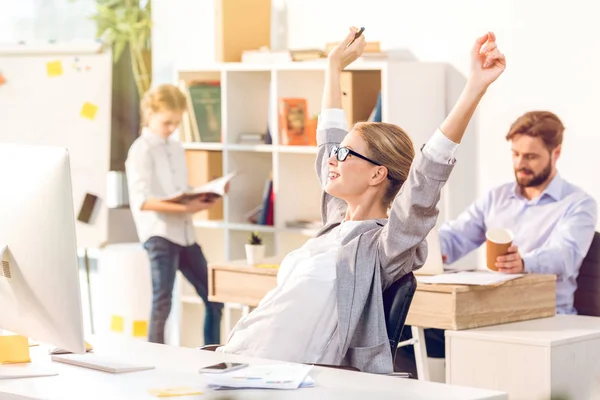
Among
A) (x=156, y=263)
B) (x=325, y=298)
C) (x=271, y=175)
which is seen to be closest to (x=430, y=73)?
(x=271, y=175)

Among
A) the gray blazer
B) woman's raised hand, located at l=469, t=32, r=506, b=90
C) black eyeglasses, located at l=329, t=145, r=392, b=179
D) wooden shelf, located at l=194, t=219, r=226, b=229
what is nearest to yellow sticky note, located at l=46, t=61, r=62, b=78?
wooden shelf, located at l=194, t=219, r=226, b=229

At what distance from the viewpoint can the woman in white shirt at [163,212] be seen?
5.16m

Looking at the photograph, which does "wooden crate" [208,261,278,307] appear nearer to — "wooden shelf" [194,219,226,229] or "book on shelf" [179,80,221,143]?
"wooden shelf" [194,219,226,229]

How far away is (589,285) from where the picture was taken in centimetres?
388

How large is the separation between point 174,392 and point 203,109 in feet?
11.9

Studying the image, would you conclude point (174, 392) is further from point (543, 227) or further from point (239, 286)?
point (543, 227)

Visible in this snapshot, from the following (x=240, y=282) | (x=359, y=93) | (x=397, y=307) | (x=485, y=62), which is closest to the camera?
(x=485, y=62)

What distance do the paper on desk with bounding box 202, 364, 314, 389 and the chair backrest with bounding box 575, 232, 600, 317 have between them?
199cm

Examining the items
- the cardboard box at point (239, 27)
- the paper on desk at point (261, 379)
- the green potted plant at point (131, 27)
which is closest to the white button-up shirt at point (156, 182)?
the cardboard box at point (239, 27)

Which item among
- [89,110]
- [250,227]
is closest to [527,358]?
[250,227]

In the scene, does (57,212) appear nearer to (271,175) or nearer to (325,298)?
(325,298)

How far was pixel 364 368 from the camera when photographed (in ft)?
8.33

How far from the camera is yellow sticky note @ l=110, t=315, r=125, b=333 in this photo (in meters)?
5.65

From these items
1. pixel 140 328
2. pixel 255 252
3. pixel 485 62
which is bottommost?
pixel 140 328
